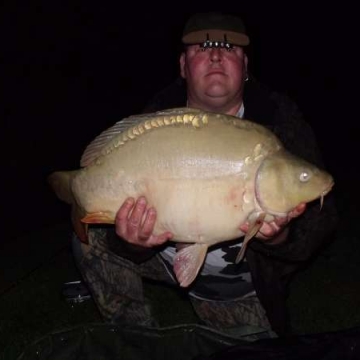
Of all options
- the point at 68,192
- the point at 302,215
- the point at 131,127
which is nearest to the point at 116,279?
the point at 68,192

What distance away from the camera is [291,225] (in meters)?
1.95

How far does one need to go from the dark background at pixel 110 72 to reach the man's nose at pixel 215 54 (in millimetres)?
2541

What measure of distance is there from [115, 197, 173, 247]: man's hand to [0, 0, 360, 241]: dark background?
287cm

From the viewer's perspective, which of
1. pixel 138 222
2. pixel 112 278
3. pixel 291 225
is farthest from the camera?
pixel 112 278

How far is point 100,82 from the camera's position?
13.0 m

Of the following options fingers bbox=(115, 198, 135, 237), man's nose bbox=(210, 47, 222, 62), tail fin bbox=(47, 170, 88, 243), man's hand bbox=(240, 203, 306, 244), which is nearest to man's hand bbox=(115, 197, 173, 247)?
fingers bbox=(115, 198, 135, 237)

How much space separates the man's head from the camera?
201 cm

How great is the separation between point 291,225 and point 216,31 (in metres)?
0.71

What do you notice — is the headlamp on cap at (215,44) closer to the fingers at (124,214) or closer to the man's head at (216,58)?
the man's head at (216,58)

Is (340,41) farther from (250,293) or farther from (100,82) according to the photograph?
(250,293)

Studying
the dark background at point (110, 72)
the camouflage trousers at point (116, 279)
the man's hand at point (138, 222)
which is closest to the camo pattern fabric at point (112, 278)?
the camouflage trousers at point (116, 279)

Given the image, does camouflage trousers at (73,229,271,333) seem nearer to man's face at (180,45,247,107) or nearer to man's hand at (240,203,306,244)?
man's hand at (240,203,306,244)

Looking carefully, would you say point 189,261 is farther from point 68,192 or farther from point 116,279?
point 116,279

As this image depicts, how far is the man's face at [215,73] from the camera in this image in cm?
200
